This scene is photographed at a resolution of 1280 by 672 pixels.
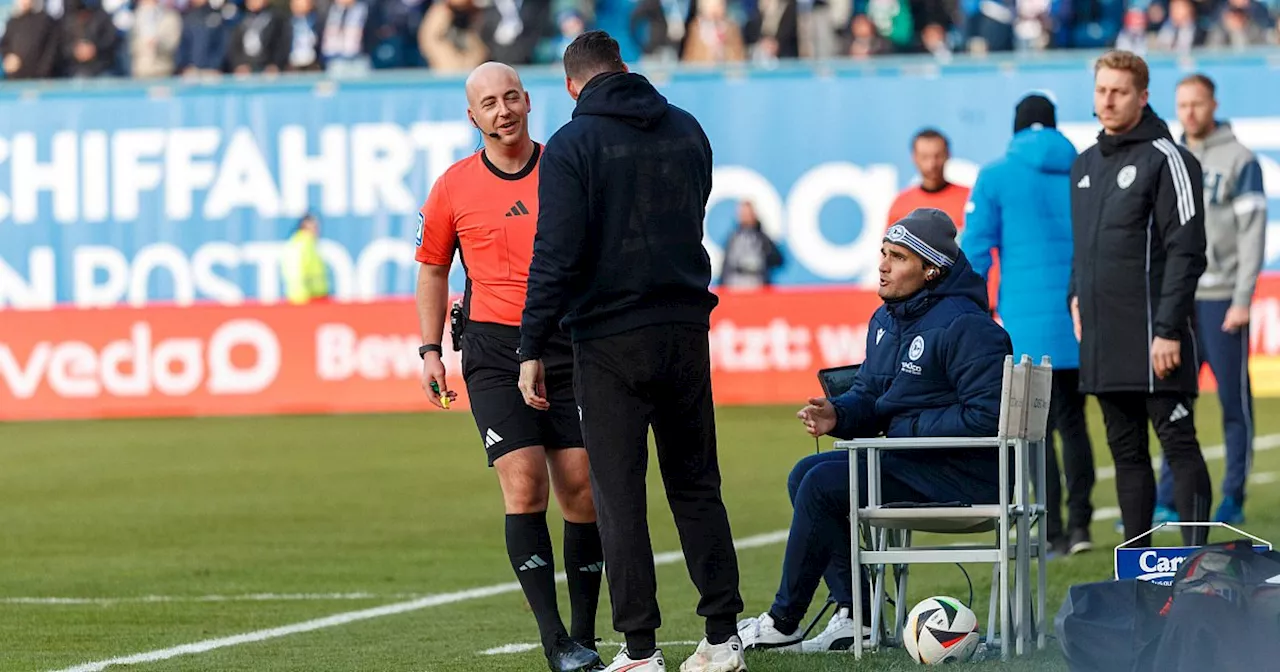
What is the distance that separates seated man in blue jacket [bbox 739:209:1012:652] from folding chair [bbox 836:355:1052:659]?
103mm

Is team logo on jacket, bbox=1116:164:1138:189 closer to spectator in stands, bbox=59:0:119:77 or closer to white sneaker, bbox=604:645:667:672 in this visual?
white sneaker, bbox=604:645:667:672

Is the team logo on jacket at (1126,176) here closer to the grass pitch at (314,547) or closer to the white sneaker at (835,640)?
the grass pitch at (314,547)

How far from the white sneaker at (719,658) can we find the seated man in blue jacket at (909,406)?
2.28 feet

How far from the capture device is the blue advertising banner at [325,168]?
83.6ft

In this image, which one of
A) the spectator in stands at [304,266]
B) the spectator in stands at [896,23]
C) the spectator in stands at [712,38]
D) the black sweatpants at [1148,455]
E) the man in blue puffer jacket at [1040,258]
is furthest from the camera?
the spectator in stands at [712,38]

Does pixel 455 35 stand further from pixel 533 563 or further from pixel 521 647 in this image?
pixel 533 563

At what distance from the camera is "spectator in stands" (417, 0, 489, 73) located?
27469 mm

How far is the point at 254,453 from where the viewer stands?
741 inches

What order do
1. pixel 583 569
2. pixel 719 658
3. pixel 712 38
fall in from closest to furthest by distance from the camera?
1. pixel 719 658
2. pixel 583 569
3. pixel 712 38

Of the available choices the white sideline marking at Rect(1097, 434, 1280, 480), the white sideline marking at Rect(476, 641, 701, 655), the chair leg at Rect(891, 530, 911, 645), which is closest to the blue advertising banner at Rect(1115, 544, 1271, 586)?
the chair leg at Rect(891, 530, 911, 645)

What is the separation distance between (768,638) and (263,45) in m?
21.0

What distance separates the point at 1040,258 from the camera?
10.9 meters

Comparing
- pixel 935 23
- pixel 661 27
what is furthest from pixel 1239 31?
pixel 661 27

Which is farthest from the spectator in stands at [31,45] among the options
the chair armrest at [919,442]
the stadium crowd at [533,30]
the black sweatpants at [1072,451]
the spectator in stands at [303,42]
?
the chair armrest at [919,442]
